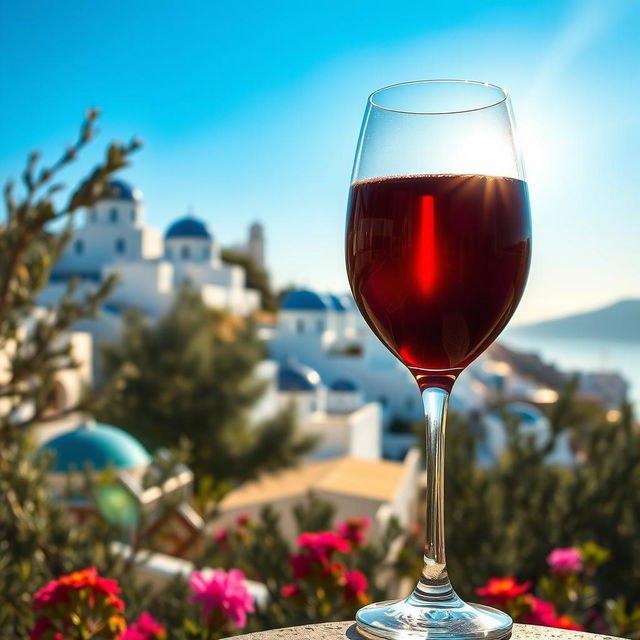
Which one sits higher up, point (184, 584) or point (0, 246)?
point (0, 246)

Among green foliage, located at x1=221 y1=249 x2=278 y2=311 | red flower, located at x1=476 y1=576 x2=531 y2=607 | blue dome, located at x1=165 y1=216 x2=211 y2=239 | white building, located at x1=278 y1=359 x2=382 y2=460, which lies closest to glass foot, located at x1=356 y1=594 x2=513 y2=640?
red flower, located at x1=476 y1=576 x2=531 y2=607

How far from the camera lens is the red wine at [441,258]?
3.45ft

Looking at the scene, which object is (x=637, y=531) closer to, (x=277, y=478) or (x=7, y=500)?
(x=7, y=500)

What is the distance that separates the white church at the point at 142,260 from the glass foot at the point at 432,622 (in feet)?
101

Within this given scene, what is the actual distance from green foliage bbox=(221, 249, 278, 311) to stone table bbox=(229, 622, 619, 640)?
1998 inches

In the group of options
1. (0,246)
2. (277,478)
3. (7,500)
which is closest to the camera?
(7,500)

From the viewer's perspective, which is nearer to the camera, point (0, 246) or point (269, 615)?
point (269, 615)

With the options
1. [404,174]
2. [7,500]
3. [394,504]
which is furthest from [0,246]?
[394,504]

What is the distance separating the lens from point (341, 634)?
1.06 metres

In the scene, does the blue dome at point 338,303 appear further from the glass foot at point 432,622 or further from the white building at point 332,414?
the glass foot at point 432,622

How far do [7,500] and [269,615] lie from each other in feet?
3.49

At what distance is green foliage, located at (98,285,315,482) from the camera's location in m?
20.7

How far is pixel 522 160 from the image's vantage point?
1.15 m

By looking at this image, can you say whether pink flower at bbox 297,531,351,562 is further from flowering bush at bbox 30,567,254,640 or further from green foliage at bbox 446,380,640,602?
green foliage at bbox 446,380,640,602
